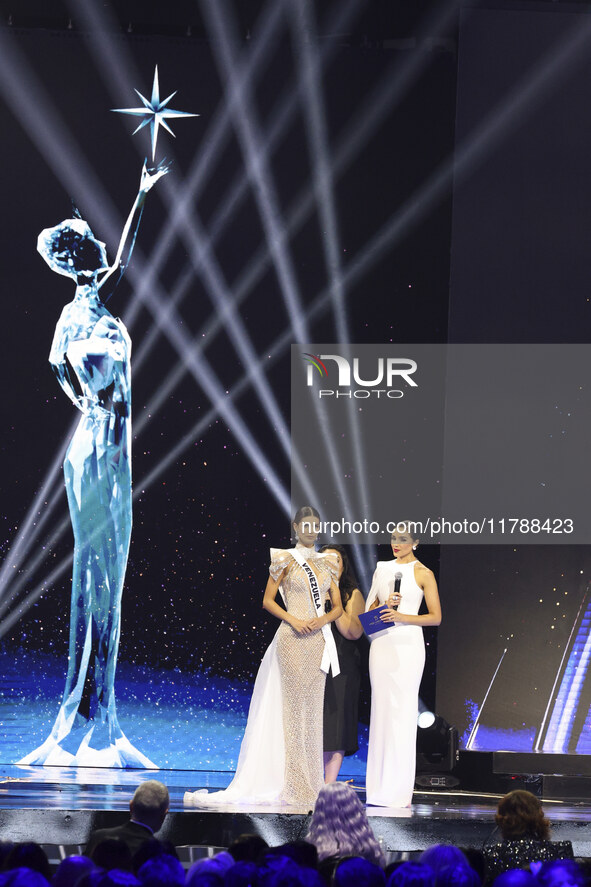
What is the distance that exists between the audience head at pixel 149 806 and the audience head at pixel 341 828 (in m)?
0.41

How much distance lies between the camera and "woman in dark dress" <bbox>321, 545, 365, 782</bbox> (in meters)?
5.81

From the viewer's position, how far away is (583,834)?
4574 mm

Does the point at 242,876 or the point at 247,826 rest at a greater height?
the point at 247,826

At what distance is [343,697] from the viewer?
19.6 ft

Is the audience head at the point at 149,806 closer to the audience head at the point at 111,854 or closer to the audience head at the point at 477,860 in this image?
the audience head at the point at 111,854

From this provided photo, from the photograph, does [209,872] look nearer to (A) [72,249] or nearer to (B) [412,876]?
(B) [412,876]

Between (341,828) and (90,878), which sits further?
(341,828)

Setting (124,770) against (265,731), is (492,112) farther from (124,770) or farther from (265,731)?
(124,770)

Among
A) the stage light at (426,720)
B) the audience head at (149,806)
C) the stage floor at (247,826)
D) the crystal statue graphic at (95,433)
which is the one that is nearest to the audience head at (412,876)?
the audience head at (149,806)

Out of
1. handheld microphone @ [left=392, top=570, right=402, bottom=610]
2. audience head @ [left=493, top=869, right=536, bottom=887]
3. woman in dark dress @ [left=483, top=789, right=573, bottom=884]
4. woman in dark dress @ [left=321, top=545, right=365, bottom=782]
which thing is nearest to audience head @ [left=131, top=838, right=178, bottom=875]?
audience head @ [left=493, top=869, right=536, bottom=887]

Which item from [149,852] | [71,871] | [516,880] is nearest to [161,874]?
[71,871]

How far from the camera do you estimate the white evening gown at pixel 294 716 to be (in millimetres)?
5336

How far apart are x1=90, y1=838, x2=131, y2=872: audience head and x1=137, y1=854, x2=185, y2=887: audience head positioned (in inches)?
11.5

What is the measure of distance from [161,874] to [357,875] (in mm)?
387
